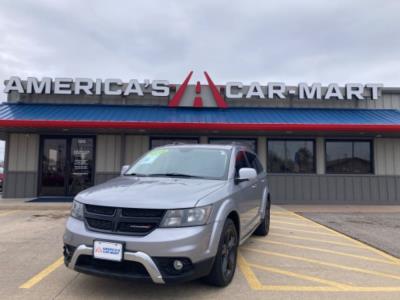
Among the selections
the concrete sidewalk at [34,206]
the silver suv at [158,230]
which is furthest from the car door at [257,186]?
the concrete sidewalk at [34,206]

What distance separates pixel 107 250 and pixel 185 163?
1.90m

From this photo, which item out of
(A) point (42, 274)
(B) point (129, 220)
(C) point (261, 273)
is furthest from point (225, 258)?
(A) point (42, 274)

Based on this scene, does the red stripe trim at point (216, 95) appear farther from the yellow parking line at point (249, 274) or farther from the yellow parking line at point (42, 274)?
the yellow parking line at point (42, 274)

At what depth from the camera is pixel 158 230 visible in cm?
328

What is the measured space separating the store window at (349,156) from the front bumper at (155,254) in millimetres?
11388

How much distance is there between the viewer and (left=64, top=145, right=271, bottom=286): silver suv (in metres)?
3.20

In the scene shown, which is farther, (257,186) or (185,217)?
(257,186)

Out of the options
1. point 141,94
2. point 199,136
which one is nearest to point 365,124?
point 199,136

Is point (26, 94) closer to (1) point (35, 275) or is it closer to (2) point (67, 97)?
(2) point (67, 97)

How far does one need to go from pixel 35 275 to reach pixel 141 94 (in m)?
10.2

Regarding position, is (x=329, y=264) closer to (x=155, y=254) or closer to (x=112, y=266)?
(x=155, y=254)

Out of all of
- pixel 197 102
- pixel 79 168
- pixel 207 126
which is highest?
pixel 197 102

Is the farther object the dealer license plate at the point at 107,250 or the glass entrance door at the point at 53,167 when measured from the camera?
the glass entrance door at the point at 53,167

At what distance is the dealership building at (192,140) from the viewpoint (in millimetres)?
12922
